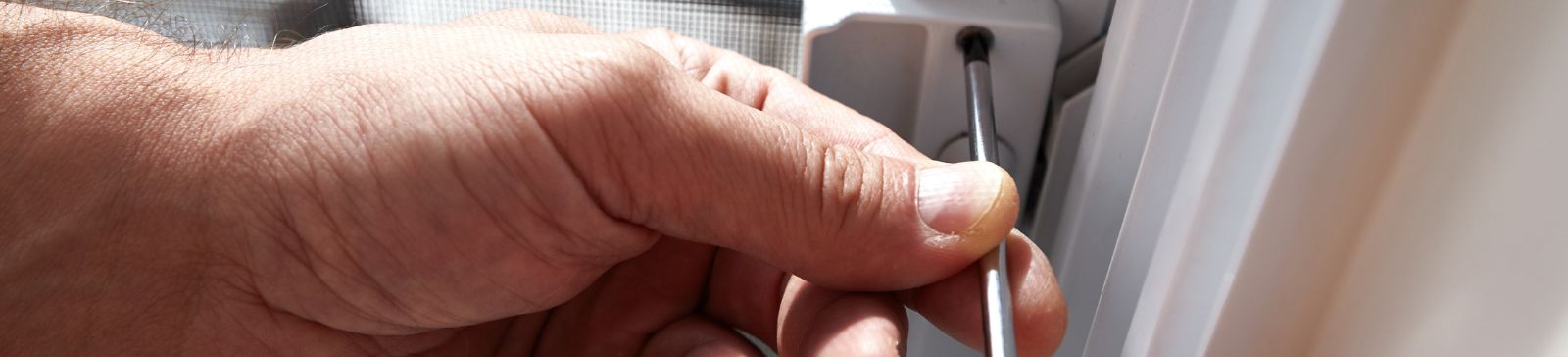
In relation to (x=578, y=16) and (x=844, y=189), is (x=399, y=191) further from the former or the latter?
(x=578, y=16)

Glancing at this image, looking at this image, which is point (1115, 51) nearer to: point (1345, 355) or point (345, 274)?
point (1345, 355)

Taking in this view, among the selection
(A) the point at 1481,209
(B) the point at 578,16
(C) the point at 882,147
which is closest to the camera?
(A) the point at 1481,209

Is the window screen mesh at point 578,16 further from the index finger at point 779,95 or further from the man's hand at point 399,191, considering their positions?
the man's hand at point 399,191

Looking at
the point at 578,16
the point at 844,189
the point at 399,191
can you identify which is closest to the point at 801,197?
the point at 844,189

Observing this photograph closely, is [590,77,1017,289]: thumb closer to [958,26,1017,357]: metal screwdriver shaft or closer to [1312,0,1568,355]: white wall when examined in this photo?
[958,26,1017,357]: metal screwdriver shaft

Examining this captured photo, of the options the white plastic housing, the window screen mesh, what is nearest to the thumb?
the white plastic housing
